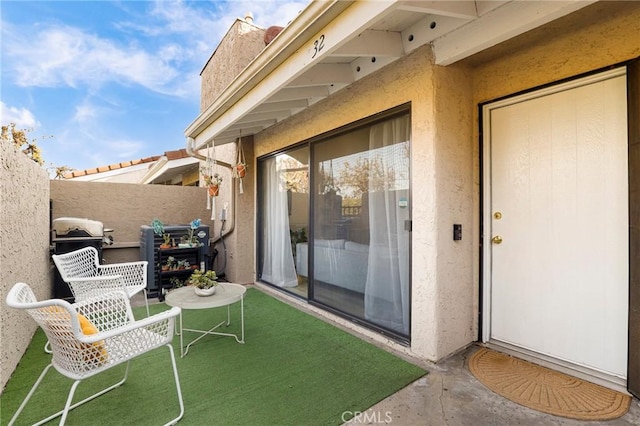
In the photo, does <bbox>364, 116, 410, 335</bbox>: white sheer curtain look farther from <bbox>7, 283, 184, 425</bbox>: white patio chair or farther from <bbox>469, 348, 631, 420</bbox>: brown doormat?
<bbox>7, 283, 184, 425</bbox>: white patio chair

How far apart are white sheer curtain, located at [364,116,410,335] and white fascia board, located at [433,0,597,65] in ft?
2.36

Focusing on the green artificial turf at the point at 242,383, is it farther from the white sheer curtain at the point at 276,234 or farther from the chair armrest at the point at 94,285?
the white sheer curtain at the point at 276,234

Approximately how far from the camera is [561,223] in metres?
2.69

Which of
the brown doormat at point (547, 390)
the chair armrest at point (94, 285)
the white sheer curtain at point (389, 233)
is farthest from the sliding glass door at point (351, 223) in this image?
the chair armrest at point (94, 285)

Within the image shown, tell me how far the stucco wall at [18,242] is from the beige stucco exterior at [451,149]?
3427 mm

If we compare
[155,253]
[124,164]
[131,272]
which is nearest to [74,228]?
[155,253]

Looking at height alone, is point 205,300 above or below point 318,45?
below

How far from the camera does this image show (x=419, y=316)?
2.93 meters

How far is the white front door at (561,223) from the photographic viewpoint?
2389 millimetres

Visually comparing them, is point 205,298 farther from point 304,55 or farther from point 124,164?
point 124,164

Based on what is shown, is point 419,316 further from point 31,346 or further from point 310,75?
point 31,346

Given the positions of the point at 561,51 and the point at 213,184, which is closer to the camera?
the point at 561,51

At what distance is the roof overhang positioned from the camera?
1.99 metres

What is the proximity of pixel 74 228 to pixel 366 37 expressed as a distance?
495cm
